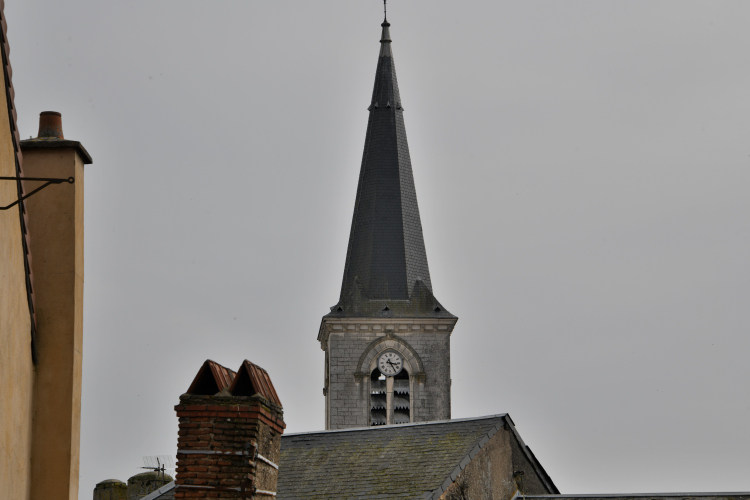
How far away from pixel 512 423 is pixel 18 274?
15446 mm

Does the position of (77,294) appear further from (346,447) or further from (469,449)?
(346,447)

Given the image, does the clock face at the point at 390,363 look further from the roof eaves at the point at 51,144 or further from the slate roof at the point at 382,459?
the roof eaves at the point at 51,144

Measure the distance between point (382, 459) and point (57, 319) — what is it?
14667mm

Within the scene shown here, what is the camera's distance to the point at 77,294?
30.7 ft

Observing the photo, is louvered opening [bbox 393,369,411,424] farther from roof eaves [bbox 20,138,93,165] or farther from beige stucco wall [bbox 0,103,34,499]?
beige stucco wall [bbox 0,103,34,499]

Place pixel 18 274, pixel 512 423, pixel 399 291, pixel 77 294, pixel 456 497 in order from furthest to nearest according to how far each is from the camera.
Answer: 1. pixel 399 291
2. pixel 512 423
3. pixel 456 497
4. pixel 77 294
5. pixel 18 274

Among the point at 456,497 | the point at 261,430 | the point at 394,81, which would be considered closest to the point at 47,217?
the point at 261,430

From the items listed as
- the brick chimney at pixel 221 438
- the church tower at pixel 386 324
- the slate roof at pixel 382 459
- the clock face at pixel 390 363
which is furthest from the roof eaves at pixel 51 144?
the clock face at pixel 390 363

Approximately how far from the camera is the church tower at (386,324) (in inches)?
1935

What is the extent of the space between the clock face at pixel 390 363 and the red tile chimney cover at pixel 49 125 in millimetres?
40043

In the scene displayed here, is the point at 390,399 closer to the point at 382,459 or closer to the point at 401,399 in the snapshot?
the point at 401,399

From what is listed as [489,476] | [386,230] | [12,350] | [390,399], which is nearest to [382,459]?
[489,476]

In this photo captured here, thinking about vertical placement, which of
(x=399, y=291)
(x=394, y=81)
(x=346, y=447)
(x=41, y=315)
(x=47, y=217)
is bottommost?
(x=41, y=315)

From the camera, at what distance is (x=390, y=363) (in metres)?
49.5
